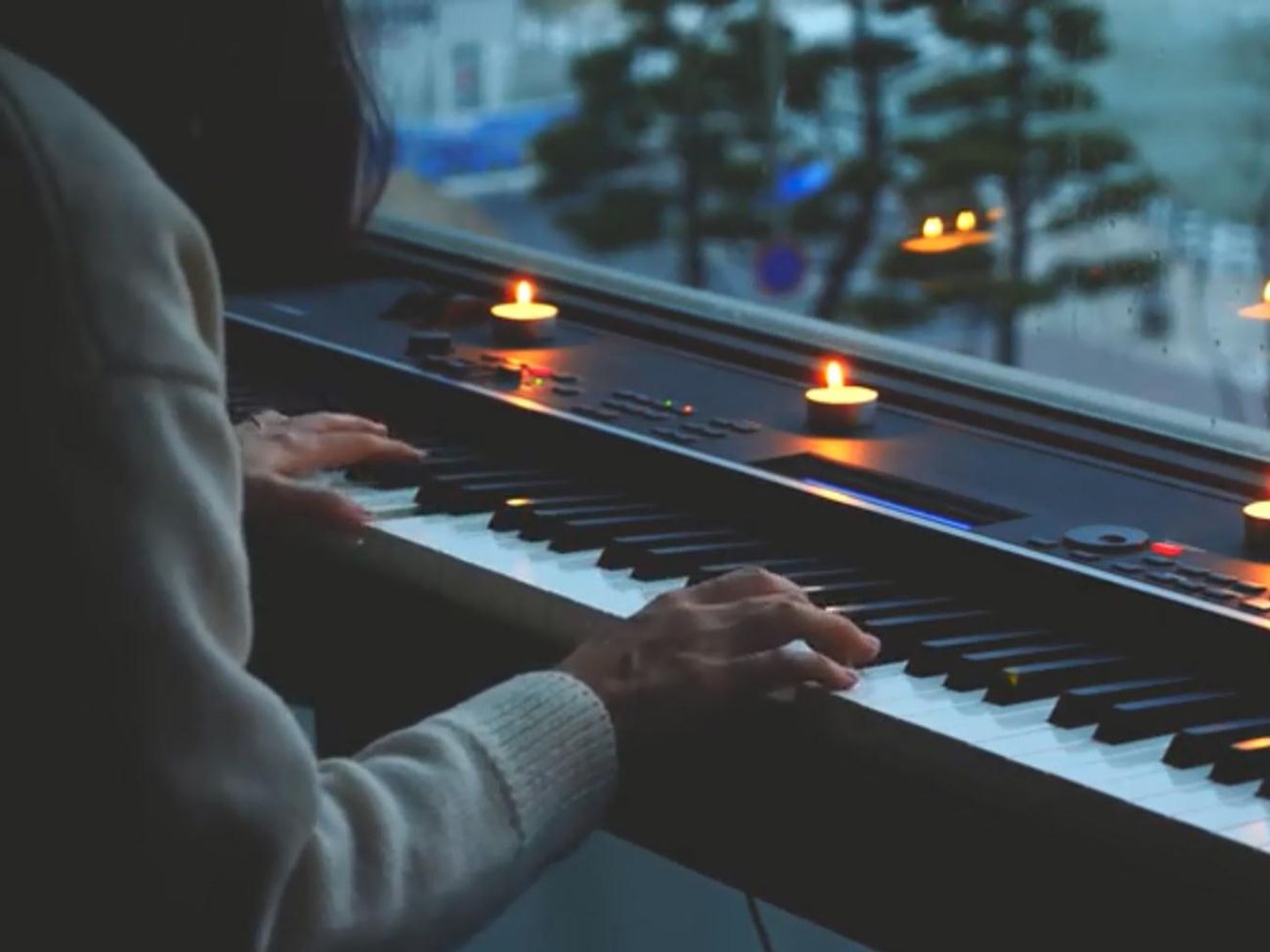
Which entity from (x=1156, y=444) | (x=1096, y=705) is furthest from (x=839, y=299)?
(x=1096, y=705)

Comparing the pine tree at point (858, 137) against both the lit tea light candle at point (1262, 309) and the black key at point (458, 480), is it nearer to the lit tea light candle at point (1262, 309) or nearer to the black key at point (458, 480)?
the lit tea light candle at point (1262, 309)

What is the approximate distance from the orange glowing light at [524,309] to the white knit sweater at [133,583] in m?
1.54

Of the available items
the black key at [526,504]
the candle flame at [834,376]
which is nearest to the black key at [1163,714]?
the black key at [526,504]

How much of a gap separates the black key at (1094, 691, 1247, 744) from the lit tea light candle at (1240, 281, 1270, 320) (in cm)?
74

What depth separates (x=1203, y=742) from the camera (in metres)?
1.51

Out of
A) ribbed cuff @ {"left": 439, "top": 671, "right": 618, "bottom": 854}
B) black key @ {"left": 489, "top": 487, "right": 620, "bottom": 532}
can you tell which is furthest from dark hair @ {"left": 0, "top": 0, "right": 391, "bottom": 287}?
black key @ {"left": 489, "top": 487, "right": 620, "bottom": 532}

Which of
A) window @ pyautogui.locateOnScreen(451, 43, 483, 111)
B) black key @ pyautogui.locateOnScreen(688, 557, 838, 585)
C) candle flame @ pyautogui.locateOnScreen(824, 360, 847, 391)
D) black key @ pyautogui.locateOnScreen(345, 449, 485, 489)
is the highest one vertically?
window @ pyautogui.locateOnScreen(451, 43, 483, 111)

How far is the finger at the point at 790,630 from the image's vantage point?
5.35ft

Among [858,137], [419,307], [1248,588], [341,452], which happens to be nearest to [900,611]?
[1248,588]

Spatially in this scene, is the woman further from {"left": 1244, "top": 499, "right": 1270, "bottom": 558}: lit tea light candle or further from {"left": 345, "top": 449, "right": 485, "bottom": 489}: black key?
{"left": 345, "top": 449, "right": 485, "bottom": 489}: black key

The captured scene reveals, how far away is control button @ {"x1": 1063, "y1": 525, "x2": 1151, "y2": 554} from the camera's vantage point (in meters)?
1.87

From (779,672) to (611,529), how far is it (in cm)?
50

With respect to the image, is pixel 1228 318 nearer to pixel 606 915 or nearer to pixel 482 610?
pixel 482 610

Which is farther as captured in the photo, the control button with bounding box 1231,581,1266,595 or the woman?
the control button with bounding box 1231,581,1266,595
